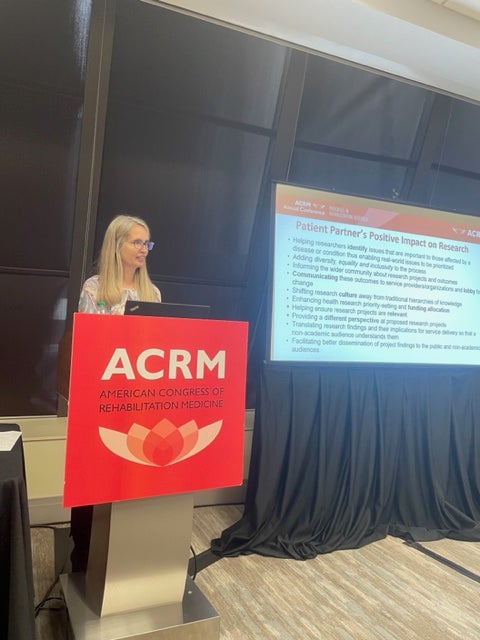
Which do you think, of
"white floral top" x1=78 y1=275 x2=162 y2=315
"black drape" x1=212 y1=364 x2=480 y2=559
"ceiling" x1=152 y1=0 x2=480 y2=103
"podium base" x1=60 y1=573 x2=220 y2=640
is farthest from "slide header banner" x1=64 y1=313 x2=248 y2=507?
"ceiling" x1=152 y1=0 x2=480 y2=103

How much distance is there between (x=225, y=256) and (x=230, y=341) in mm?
1676

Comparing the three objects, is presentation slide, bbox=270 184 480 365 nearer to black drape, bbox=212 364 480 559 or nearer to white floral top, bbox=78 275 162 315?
black drape, bbox=212 364 480 559

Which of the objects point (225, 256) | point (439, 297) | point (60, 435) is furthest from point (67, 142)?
point (439, 297)

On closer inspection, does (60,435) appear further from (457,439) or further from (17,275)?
(457,439)

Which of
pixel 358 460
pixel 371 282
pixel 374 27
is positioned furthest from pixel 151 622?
pixel 374 27

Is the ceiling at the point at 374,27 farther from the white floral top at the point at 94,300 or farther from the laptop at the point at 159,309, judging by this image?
the laptop at the point at 159,309

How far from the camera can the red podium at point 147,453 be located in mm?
1405

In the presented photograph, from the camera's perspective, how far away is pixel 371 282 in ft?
9.89

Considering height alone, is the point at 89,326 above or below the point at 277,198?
below

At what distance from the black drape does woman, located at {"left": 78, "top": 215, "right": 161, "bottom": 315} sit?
0.96m

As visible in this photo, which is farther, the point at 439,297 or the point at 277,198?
the point at 439,297

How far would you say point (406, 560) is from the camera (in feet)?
8.80

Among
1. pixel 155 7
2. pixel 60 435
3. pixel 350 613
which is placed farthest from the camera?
pixel 60 435

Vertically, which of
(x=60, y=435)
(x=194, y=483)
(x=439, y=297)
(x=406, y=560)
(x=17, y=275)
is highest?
(x=439, y=297)
